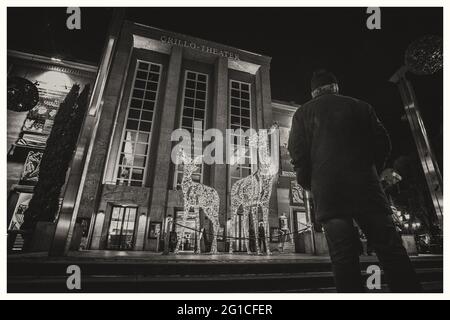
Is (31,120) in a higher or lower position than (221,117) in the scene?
lower

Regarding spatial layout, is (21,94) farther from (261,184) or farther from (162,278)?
(261,184)

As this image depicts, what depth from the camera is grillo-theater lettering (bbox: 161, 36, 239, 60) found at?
57.1 ft

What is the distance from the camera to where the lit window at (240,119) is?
16.3 meters

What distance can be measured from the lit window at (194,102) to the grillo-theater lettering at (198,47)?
190 cm

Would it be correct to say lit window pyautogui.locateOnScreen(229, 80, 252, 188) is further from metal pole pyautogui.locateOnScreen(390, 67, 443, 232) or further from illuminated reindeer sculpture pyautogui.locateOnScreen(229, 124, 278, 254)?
metal pole pyautogui.locateOnScreen(390, 67, 443, 232)

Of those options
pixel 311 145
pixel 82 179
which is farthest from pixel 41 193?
pixel 311 145

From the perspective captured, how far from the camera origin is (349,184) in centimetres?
131

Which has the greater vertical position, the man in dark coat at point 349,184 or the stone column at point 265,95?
the stone column at point 265,95

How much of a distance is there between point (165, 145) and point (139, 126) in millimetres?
2775

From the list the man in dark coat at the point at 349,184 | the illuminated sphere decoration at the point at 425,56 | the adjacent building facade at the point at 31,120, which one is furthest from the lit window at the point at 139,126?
the man in dark coat at the point at 349,184

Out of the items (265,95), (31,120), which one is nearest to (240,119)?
(265,95)

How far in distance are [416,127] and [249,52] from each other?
1677 centimetres

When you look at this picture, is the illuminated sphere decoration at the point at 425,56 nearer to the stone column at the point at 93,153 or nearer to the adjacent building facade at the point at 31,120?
the stone column at the point at 93,153

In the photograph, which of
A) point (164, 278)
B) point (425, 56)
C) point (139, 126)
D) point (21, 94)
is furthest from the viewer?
point (139, 126)
